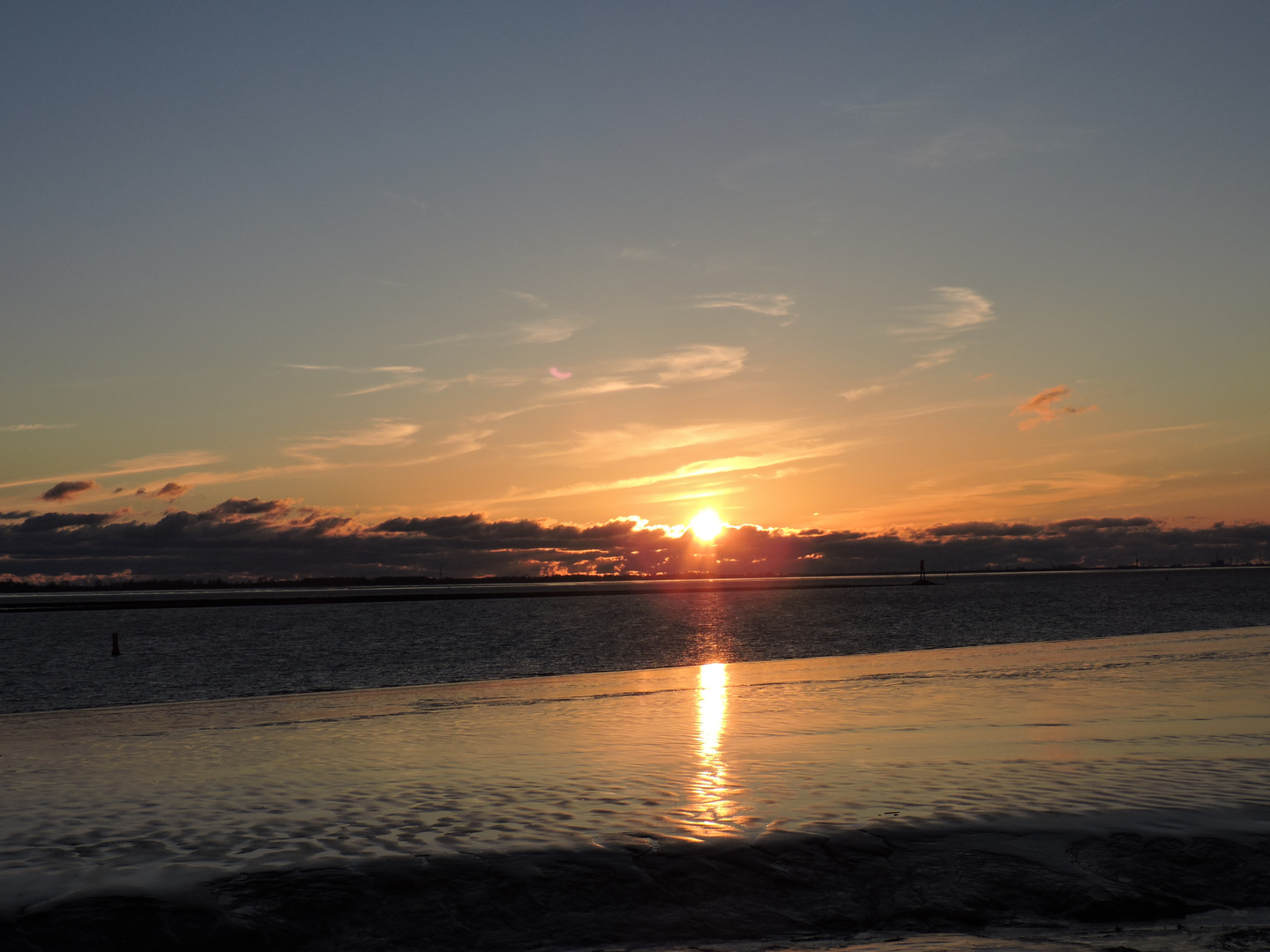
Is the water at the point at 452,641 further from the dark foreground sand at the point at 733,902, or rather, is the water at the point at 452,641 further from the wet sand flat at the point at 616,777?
the dark foreground sand at the point at 733,902

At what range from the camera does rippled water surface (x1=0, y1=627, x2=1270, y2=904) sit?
37.5 feet

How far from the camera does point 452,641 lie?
75812 mm

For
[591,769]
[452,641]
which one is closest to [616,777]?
[591,769]

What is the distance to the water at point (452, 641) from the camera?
43906mm

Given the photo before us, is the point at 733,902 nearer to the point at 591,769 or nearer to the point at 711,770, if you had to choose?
the point at 711,770

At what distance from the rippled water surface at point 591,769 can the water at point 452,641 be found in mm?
14904

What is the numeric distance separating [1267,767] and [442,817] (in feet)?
39.4

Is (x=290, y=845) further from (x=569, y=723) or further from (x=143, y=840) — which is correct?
(x=569, y=723)

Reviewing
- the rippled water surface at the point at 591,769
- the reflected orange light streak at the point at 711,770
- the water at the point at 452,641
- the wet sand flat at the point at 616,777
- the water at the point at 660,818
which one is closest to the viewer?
the water at the point at 660,818

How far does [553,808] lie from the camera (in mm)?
12867

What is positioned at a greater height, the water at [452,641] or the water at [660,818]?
the water at [660,818]

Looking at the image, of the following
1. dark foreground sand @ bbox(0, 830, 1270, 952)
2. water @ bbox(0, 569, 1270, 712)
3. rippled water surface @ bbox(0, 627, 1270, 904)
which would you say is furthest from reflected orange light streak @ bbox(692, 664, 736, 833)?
water @ bbox(0, 569, 1270, 712)

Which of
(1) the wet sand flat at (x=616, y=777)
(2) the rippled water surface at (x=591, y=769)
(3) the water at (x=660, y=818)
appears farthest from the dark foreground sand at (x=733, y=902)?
(2) the rippled water surface at (x=591, y=769)

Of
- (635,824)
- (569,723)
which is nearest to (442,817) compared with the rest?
(635,824)
